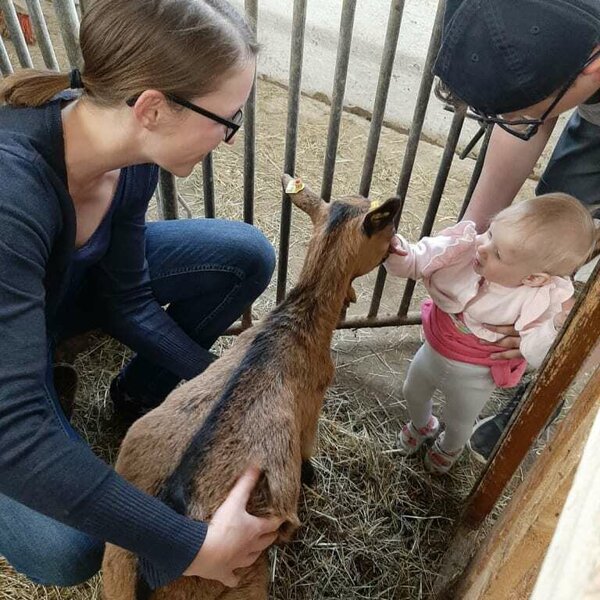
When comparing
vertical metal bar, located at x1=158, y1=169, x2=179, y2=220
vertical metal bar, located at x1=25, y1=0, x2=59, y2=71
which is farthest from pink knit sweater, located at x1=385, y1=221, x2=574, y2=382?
vertical metal bar, located at x1=25, y1=0, x2=59, y2=71

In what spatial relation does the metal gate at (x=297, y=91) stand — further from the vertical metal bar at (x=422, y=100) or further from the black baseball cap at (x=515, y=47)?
the black baseball cap at (x=515, y=47)

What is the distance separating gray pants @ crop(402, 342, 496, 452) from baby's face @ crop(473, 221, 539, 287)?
440 millimetres

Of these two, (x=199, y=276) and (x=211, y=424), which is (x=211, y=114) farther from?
(x=199, y=276)

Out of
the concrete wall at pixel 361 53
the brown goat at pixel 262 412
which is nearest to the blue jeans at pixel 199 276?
the brown goat at pixel 262 412

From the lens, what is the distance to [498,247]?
2.26m

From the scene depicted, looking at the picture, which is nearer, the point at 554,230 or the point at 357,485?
the point at 554,230

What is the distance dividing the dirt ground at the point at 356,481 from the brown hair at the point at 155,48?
1894 millimetres

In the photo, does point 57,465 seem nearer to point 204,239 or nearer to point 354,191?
point 204,239

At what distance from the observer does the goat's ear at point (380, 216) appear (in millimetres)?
2289

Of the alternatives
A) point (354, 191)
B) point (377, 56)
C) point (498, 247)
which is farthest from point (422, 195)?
point (498, 247)

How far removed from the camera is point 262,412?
6.89 ft

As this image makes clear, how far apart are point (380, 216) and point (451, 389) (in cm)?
85

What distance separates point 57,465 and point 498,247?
159cm

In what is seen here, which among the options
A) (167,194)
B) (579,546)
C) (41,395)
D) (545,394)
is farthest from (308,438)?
(579,546)
